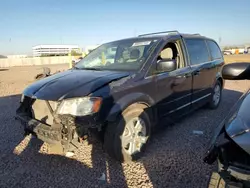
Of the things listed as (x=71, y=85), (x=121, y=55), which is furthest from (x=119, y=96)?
(x=121, y=55)

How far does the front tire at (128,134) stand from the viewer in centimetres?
294

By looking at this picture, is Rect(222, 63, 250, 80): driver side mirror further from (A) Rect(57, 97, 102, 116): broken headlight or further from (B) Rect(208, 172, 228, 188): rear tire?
(A) Rect(57, 97, 102, 116): broken headlight

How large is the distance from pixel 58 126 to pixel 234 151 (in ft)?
6.80

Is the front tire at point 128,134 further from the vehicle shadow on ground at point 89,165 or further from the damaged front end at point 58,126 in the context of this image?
the damaged front end at point 58,126

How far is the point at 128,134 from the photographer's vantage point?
10.5 ft

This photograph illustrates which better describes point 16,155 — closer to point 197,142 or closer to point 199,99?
point 197,142

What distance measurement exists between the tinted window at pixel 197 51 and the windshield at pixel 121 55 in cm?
112

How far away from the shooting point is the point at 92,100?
9.00ft

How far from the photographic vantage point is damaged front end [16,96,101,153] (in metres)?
2.68

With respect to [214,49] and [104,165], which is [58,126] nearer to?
[104,165]

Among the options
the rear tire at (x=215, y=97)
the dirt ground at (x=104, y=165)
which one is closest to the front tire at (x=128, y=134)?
the dirt ground at (x=104, y=165)

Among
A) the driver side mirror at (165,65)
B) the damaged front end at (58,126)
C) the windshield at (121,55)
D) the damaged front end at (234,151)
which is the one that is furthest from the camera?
the windshield at (121,55)

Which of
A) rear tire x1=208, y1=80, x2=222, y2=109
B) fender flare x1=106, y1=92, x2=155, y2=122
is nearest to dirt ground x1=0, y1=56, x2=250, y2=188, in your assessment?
fender flare x1=106, y1=92, x2=155, y2=122

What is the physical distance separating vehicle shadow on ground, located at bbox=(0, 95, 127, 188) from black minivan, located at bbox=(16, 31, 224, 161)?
333 millimetres
